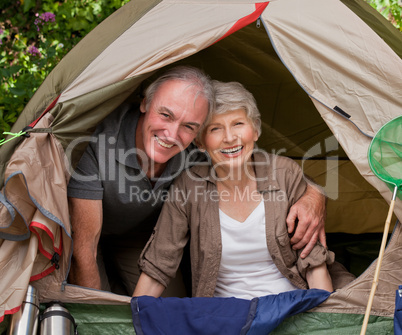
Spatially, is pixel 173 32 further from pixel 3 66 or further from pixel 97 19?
pixel 97 19

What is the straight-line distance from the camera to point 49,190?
163cm

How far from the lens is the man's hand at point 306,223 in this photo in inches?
74.0

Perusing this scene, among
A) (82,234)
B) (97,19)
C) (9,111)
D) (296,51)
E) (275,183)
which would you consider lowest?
(82,234)

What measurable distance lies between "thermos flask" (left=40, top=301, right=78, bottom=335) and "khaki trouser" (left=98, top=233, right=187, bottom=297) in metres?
0.62

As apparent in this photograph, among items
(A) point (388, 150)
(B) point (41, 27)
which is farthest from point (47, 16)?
(A) point (388, 150)

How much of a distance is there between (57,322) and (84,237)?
13.9 inches

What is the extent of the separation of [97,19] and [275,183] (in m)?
2.38

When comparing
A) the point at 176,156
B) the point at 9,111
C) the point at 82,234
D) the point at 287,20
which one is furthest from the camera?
the point at 9,111

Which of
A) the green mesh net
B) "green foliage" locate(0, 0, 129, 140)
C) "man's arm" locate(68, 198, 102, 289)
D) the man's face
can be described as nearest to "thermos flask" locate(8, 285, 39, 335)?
"man's arm" locate(68, 198, 102, 289)

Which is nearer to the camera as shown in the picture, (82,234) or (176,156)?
(82,234)

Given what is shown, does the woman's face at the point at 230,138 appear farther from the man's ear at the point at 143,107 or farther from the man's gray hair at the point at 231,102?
the man's ear at the point at 143,107

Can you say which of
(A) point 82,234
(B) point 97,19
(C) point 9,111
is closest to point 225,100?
(A) point 82,234

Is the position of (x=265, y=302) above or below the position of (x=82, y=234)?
below

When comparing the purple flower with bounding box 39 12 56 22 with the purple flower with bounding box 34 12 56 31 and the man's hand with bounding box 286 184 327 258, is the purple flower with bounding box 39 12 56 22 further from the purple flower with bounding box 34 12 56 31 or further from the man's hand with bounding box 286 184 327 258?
the man's hand with bounding box 286 184 327 258
